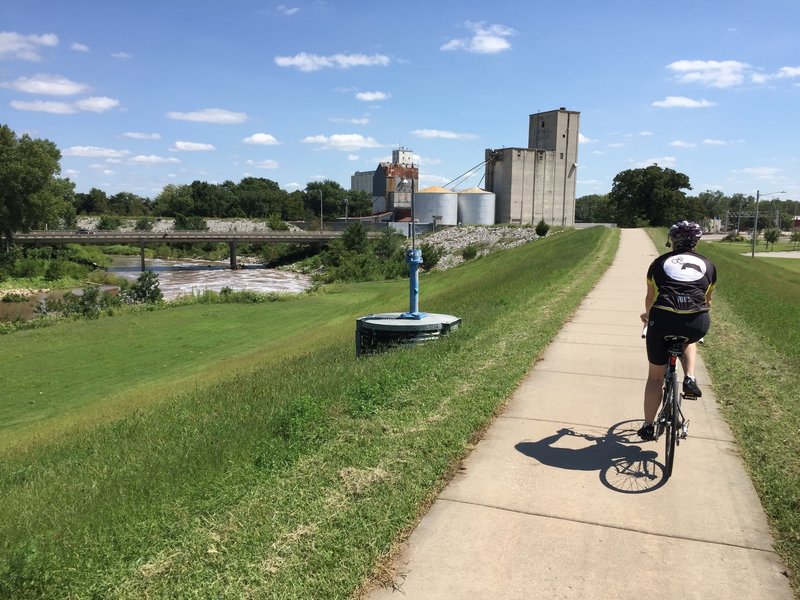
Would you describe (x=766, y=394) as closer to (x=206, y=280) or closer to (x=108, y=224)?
(x=206, y=280)

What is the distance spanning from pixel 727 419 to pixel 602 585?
3.65 metres

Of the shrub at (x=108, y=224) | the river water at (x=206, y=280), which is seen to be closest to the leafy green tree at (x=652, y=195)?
the river water at (x=206, y=280)

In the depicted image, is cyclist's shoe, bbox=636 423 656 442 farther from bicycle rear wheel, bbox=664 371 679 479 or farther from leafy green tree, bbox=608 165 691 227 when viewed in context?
leafy green tree, bbox=608 165 691 227

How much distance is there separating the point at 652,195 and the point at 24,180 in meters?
83.5

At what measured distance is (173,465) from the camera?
5.49 meters


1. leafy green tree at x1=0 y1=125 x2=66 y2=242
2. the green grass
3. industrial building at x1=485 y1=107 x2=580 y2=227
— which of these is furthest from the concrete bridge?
the green grass

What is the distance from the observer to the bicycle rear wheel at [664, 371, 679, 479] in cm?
512

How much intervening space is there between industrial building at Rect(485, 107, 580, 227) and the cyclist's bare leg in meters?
106

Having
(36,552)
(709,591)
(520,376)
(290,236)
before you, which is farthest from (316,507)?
(290,236)

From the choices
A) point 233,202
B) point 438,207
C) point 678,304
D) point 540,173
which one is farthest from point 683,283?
point 233,202

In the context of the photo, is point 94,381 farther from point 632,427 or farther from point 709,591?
point 709,591

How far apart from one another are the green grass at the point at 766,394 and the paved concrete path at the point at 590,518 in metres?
0.13

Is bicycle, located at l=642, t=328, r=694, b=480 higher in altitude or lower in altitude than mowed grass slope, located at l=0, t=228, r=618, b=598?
higher

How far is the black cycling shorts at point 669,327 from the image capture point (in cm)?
523
